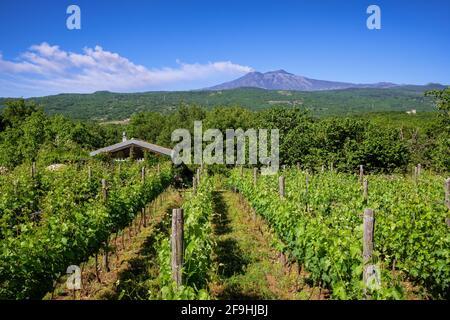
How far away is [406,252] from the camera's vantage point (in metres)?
6.52

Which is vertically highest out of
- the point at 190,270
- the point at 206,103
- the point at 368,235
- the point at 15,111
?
the point at 206,103

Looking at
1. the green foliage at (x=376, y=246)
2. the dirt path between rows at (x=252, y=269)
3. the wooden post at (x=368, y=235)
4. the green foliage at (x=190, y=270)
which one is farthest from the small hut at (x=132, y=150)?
the wooden post at (x=368, y=235)

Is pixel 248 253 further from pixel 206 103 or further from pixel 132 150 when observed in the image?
pixel 206 103

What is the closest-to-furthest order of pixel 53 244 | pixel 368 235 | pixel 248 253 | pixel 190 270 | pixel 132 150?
pixel 368 235
pixel 190 270
pixel 53 244
pixel 248 253
pixel 132 150

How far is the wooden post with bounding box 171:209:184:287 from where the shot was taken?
4590 mm

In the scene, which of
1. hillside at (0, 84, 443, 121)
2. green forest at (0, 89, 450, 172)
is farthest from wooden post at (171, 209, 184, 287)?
hillside at (0, 84, 443, 121)

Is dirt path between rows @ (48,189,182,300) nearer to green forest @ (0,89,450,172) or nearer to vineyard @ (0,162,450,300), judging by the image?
vineyard @ (0,162,450,300)

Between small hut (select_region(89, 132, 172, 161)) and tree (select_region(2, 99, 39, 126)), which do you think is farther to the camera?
tree (select_region(2, 99, 39, 126))

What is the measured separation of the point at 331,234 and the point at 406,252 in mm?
1647

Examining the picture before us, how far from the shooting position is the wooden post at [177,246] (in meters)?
4.59

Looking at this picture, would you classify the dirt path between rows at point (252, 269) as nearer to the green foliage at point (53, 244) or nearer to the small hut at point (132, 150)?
the green foliage at point (53, 244)

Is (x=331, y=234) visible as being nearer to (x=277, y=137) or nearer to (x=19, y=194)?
(x=19, y=194)

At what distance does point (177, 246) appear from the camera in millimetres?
4695

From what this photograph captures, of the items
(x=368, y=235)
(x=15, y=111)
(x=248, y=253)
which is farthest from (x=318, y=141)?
(x=15, y=111)
